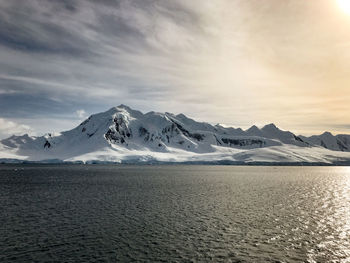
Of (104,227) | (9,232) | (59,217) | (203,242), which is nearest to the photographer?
(203,242)

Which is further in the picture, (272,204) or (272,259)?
(272,204)

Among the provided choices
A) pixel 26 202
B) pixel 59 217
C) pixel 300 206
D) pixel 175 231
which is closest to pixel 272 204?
pixel 300 206

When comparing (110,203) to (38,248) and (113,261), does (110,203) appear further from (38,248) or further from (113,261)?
(113,261)

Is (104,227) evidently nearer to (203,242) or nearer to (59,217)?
(59,217)

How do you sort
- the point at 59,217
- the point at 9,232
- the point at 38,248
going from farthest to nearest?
1. the point at 59,217
2. the point at 9,232
3. the point at 38,248

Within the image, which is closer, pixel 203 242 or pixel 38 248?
pixel 38 248

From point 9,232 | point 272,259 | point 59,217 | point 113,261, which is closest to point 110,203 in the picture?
point 59,217

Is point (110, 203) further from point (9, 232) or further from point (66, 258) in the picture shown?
point (66, 258)

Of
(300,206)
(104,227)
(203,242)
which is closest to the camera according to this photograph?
(203,242)

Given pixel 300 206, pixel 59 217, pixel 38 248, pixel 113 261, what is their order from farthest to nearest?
1. pixel 300 206
2. pixel 59 217
3. pixel 38 248
4. pixel 113 261
